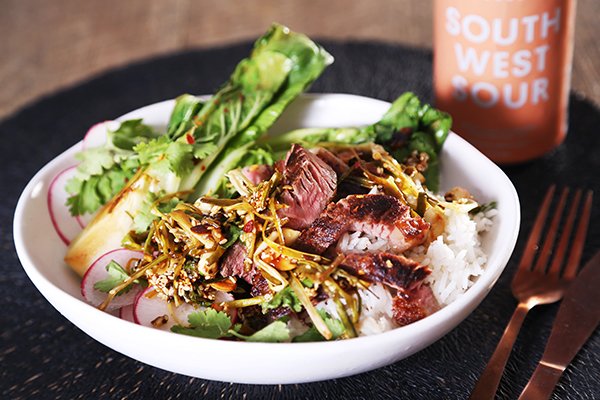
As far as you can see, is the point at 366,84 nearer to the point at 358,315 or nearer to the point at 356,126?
the point at 356,126

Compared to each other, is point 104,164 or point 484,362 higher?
point 104,164

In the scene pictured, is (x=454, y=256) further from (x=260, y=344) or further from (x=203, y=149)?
(x=203, y=149)

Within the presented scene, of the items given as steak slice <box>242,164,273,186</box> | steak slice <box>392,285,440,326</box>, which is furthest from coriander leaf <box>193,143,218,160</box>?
steak slice <box>392,285,440,326</box>

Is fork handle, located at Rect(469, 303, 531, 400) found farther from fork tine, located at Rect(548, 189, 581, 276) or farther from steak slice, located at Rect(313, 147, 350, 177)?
steak slice, located at Rect(313, 147, 350, 177)

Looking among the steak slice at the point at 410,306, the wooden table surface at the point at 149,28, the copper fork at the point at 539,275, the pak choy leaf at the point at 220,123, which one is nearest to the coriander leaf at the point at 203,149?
the pak choy leaf at the point at 220,123

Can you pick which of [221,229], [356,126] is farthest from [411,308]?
[356,126]

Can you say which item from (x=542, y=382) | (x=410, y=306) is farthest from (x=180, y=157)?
(x=542, y=382)
